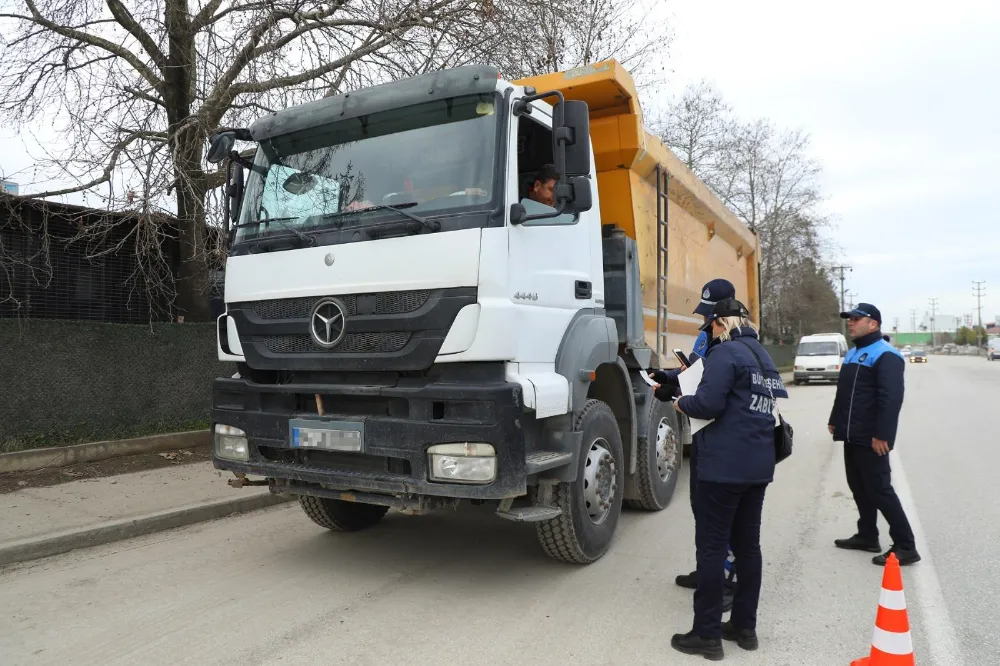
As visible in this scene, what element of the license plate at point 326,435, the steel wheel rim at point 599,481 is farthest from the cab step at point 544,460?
the license plate at point 326,435

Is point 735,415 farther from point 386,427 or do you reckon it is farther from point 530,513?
point 386,427

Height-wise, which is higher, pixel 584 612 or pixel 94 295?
pixel 94 295

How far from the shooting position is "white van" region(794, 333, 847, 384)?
26.3 meters

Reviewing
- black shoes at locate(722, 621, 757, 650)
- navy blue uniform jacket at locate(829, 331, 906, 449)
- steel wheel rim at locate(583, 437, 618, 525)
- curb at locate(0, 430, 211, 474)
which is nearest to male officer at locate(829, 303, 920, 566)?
navy blue uniform jacket at locate(829, 331, 906, 449)

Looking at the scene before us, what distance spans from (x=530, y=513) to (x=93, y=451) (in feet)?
19.4

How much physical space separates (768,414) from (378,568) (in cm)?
279

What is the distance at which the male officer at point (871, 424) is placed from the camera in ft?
15.9

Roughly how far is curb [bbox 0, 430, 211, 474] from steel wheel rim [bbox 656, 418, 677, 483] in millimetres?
5747

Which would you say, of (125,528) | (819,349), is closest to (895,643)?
(125,528)

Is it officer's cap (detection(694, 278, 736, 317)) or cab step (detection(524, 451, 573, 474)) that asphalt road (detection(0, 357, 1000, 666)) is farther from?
officer's cap (detection(694, 278, 736, 317))

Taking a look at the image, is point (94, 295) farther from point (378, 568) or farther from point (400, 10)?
point (378, 568)

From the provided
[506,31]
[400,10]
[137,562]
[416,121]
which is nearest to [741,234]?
[506,31]

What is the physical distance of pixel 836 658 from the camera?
3.40 metres

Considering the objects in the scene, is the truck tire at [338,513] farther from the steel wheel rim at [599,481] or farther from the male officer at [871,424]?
the male officer at [871,424]
